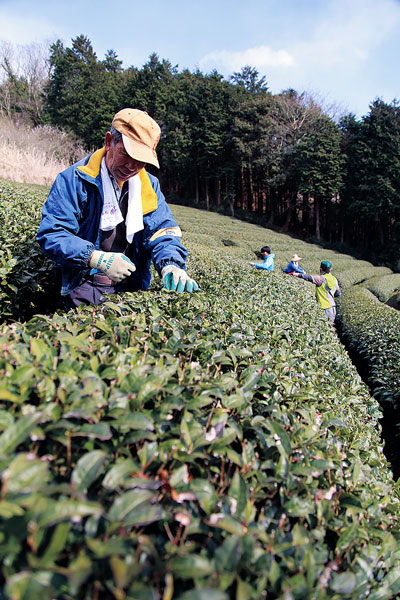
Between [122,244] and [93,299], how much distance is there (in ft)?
1.66

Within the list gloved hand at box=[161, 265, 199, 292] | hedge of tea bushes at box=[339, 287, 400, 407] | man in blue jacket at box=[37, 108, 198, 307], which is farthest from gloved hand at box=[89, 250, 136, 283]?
hedge of tea bushes at box=[339, 287, 400, 407]

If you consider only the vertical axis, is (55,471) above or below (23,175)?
below

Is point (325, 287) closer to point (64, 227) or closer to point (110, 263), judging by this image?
point (110, 263)

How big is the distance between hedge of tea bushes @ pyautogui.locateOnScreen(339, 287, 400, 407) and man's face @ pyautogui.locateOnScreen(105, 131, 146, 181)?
4521 mm

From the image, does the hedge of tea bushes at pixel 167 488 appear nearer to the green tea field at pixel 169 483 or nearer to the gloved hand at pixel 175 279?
the green tea field at pixel 169 483

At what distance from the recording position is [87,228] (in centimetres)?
273

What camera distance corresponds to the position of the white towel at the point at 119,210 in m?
2.63

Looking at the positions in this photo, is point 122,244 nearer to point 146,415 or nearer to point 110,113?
point 146,415

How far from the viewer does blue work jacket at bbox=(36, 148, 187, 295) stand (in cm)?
239

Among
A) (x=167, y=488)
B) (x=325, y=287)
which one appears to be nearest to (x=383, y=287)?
(x=325, y=287)

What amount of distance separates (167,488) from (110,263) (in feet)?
5.81

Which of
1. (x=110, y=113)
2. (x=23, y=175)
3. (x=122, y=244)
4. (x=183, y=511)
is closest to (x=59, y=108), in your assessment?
(x=110, y=113)

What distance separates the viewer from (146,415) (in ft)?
3.51

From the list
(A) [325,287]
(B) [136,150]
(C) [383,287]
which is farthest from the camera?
(C) [383,287]
